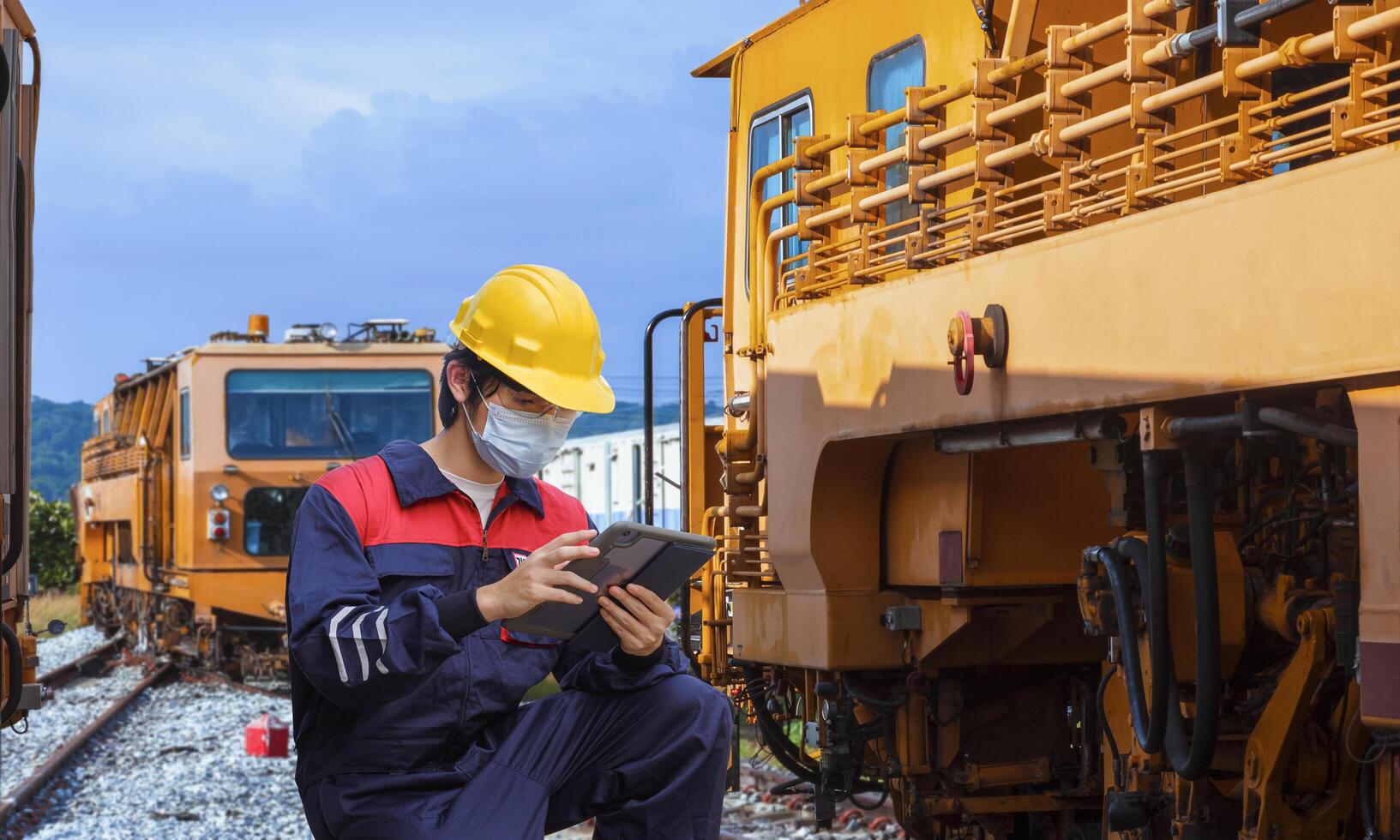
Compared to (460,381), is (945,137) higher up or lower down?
higher up

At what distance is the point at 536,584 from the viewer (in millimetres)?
3418

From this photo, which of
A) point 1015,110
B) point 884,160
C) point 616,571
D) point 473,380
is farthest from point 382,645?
point 884,160

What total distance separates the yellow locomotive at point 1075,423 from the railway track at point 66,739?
18.5 ft

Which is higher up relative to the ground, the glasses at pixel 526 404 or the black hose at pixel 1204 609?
the glasses at pixel 526 404

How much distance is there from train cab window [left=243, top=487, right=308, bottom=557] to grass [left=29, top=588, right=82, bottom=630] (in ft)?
46.8

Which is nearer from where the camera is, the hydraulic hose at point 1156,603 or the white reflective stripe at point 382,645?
the white reflective stripe at point 382,645

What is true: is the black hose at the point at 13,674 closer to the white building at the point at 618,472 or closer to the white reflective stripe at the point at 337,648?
the white reflective stripe at the point at 337,648

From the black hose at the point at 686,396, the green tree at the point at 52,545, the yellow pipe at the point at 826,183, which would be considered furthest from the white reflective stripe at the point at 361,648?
the green tree at the point at 52,545

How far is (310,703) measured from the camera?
145 inches

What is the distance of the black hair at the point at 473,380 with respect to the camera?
3912mm

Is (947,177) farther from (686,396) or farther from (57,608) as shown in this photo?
(57,608)

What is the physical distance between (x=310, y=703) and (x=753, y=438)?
419 cm

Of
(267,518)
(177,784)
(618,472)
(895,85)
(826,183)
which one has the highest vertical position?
(895,85)

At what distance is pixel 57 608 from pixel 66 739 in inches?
999
